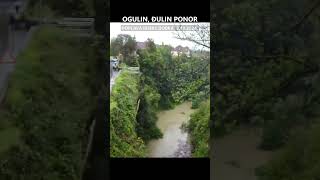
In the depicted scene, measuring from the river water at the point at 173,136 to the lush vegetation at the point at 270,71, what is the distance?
1.10 ft

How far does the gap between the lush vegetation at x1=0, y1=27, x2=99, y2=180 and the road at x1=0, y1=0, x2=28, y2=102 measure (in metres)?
0.08

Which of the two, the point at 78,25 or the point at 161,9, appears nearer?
the point at 161,9

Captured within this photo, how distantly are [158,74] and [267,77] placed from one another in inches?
44.1

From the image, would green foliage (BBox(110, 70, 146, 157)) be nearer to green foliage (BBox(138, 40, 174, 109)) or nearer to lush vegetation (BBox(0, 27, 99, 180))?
green foliage (BBox(138, 40, 174, 109))

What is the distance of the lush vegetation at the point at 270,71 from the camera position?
221 inches

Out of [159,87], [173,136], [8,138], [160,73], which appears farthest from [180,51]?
[8,138]

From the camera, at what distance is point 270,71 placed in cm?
575

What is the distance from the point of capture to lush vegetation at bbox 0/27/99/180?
17.5 ft

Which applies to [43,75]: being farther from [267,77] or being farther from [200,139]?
[267,77]

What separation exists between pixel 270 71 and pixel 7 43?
2.73 m

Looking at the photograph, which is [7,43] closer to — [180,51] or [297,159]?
[180,51]

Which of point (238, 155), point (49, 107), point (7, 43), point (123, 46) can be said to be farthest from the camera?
point (7, 43)

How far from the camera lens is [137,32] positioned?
5305mm

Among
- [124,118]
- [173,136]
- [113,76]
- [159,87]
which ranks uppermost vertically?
[113,76]
